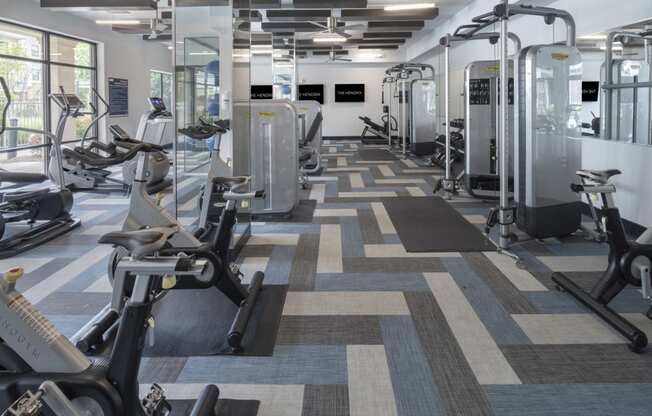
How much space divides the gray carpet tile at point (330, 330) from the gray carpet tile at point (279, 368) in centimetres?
9

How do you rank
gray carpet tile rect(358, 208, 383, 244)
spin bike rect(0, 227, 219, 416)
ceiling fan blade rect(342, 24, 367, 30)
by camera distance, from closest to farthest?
spin bike rect(0, 227, 219, 416)
gray carpet tile rect(358, 208, 383, 244)
ceiling fan blade rect(342, 24, 367, 30)

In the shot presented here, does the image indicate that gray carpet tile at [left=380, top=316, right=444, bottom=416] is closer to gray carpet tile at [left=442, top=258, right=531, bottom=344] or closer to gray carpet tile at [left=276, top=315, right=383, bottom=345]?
gray carpet tile at [left=276, top=315, right=383, bottom=345]

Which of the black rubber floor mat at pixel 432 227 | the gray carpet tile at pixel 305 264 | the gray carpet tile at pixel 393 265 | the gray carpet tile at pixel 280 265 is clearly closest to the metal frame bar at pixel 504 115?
the black rubber floor mat at pixel 432 227

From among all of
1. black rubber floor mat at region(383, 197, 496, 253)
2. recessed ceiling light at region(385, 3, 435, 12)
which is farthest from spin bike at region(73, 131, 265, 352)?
recessed ceiling light at region(385, 3, 435, 12)

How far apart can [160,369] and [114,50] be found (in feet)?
36.8

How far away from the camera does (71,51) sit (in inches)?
432

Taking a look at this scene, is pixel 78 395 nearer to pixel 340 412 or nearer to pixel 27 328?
pixel 27 328

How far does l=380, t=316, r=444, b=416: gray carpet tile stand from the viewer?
2314 mm

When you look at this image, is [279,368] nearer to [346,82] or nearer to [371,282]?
[371,282]

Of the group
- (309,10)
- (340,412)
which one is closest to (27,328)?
(340,412)

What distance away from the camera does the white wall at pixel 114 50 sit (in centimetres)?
924

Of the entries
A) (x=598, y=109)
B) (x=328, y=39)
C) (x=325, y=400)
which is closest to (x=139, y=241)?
(x=325, y=400)

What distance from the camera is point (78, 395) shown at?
172cm

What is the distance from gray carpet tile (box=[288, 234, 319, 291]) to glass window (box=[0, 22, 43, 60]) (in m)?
6.41
